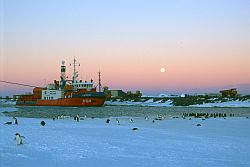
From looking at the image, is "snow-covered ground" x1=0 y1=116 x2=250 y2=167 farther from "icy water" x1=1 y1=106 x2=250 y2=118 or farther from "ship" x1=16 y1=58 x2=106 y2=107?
"ship" x1=16 y1=58 x2=106 y2=107

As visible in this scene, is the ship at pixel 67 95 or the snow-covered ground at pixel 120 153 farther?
the ship at pixel 67 95

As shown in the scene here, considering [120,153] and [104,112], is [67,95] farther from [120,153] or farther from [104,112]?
[120,153]

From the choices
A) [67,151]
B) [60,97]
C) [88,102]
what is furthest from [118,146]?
[60,97]

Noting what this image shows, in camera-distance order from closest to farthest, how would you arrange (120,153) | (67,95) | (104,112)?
(120,153) → (104,112) → (67,95)

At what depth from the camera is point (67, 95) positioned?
8800cm

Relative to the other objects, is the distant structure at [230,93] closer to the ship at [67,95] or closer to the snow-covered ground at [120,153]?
the ship at [67,95]

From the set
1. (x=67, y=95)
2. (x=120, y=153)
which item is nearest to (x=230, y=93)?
(x=67, y=95)

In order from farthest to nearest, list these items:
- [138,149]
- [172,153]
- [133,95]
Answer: [133,95] → [138,149] → [172,153]

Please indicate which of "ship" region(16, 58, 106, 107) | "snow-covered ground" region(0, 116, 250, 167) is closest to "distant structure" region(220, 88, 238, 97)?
"ship" region(16, 58, 106, 107)

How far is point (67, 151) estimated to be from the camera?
1270 cm

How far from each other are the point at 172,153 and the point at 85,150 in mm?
3179

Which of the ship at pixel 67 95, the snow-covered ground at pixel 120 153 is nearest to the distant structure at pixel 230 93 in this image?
the ship at pixel 67 95

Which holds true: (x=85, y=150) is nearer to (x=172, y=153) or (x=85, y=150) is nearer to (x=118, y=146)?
(x=118, y=146)

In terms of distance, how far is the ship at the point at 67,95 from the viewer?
277ft
